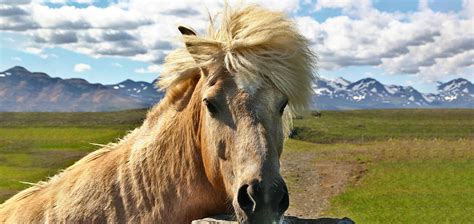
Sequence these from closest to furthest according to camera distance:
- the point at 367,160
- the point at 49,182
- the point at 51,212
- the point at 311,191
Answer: the point at 51,212 < the point at 49,182 < the point at 311,191 < the point at 367,160

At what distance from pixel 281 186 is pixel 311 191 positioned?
27223 mm

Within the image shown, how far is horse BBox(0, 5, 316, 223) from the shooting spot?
3891 millimetres

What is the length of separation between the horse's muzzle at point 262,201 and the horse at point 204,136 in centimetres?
5

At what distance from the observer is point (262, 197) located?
345cm

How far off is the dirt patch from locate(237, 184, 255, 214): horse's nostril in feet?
66.5

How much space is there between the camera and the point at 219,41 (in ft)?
13.9

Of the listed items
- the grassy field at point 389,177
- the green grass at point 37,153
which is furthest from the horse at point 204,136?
the grassy field at point 389,177

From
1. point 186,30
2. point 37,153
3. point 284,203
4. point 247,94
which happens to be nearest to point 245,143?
point 247,94

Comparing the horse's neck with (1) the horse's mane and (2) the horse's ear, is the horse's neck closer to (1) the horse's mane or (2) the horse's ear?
(1) the horse's mane

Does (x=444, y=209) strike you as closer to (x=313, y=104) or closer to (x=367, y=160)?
(x=367, y=160)

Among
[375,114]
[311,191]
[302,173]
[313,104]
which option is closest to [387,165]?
[302,173]

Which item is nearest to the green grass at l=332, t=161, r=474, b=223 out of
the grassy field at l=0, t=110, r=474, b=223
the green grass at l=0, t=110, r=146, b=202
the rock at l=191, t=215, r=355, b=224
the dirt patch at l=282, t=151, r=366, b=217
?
the grassy field at l=0, t=110, r=474, b=223

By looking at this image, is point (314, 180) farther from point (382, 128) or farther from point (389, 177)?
point (382, 128)

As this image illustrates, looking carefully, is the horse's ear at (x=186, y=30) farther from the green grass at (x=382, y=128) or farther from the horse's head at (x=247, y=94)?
the green grass at (x=382, y=128)
